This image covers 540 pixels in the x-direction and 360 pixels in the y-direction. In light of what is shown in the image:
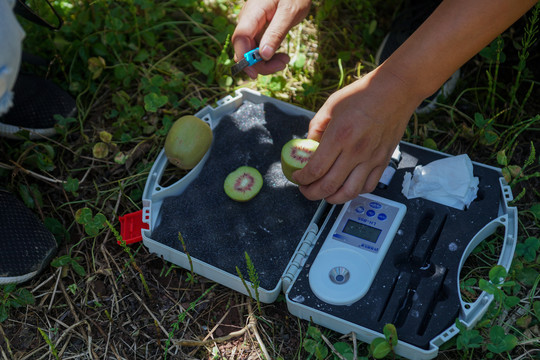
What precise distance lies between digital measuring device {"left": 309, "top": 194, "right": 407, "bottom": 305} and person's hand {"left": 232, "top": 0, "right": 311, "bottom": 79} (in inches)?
24.1

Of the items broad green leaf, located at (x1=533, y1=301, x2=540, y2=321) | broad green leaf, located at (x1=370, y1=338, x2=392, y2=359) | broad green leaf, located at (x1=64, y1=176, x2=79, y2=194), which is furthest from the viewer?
broad green leaf, located at (x1=64, y1=176, x2=79, y2=194)

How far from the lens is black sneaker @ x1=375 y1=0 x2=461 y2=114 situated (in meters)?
2.27

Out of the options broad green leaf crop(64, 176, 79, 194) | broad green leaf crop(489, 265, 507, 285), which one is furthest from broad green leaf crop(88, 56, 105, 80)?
broad green leaf crop(489, 265, 507, 285)

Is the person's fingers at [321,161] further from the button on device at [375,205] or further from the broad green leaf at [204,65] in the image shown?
the broad green leaf at [204,65]

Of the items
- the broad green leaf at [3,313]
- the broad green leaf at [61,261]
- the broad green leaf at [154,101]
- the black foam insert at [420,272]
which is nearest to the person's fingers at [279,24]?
the broad green leaf at [154,101]

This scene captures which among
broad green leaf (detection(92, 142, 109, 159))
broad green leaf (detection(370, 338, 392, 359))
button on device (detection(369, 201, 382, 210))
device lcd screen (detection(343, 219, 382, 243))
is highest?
button on device (detection(369, 201, 382, 210))

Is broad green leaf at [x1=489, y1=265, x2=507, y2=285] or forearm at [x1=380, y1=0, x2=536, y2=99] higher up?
forearm at [x1=380, y1=0, x2=536, y2=99]

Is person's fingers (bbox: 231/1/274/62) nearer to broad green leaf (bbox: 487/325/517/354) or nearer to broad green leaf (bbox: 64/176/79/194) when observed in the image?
broad green leaf (bbox: 64/176/79/194)

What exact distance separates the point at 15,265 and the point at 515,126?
6.41 feet

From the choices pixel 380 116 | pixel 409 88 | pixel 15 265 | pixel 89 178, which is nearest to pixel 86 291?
pixel 15 265

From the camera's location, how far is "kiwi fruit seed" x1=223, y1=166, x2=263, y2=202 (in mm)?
1868

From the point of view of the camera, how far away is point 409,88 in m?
1.64

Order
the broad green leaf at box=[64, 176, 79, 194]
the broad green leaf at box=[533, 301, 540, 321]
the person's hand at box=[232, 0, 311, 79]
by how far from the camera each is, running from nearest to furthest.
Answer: the broad green leaf at box=[533, 301, 540, 321], the person's hand at box=[232, 0, 311, 79], the broad green leaf at box=[64, 176, 79, 194]

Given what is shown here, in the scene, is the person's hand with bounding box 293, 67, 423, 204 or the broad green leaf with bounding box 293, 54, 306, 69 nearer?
the person's hand with bounding box 293, 67, 423, 204
